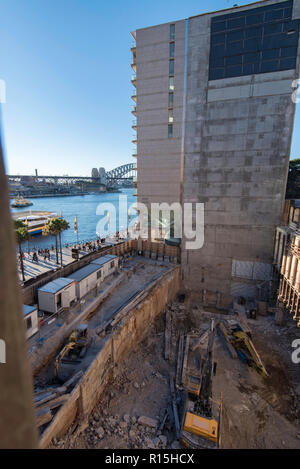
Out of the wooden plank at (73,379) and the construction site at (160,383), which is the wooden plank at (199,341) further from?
the wooden plank at (73,379)

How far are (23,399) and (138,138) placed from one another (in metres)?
40.6

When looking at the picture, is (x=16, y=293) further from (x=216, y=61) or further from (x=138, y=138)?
(x=138, y=138)

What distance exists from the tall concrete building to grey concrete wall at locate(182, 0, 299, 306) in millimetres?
119

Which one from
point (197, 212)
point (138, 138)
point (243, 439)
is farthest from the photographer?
point (138, 138)

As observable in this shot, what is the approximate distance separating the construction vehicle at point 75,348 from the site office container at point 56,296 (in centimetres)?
344

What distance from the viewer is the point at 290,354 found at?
21547 mm

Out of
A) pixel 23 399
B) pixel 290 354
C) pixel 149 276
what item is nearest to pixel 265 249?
pixel 290 354

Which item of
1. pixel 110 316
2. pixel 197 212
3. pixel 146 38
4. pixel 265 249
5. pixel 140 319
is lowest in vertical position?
pixel 140 319

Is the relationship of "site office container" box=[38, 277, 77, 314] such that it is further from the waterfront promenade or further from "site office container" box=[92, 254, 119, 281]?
the waterfront promenade

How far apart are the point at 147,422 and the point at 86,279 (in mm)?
12324

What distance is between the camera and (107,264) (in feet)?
86.8

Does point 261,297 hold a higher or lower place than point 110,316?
lower

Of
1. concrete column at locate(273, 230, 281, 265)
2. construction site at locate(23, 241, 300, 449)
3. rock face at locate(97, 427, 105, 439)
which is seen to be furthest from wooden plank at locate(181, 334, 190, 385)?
concrete column at locate(273, 230, 281, 265)
